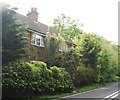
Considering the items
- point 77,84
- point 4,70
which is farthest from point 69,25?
point 4,70

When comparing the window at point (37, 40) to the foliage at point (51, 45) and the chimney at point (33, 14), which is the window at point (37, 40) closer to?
the foliage at point (51, 45)

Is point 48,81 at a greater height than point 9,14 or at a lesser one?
lesser

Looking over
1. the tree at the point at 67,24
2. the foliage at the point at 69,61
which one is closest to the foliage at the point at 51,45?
the foliage at the point at 69,61

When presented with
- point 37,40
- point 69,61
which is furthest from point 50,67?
point 37,40

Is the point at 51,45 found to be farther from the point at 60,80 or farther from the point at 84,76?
the point at 60,80

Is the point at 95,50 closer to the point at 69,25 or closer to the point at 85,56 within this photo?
the point at 85,56

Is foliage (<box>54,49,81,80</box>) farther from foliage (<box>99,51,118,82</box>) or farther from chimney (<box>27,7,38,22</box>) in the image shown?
chimney (<box>27,7,38,22</box>)

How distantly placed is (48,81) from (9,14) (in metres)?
7.26

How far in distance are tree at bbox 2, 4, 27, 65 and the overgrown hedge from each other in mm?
906

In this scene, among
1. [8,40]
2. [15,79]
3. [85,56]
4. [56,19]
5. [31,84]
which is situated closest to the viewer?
[8,40]

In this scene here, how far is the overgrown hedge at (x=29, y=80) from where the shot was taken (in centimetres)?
1675

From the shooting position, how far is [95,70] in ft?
118

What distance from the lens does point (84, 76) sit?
31500mm

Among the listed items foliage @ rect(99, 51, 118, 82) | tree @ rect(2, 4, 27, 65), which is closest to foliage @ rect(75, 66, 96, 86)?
foliage @ rect(99, 51, 118, 82)
